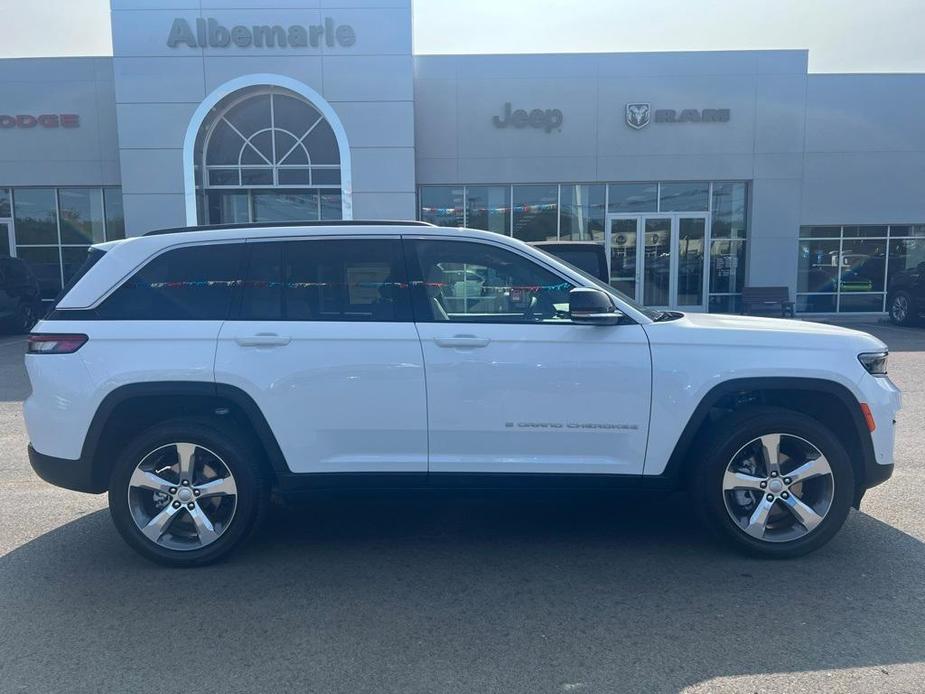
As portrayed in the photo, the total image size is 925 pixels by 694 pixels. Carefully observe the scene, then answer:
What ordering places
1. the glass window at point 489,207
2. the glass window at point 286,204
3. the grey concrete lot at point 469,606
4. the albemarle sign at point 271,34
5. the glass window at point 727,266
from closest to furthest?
the grey concrete lot at point 469,606 → the albemarle sign at point 271,34 → the glass window at point 286,204 → the glass window at point 489,207 → the glass window at point 727,266

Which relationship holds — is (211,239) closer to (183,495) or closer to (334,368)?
(334,368)

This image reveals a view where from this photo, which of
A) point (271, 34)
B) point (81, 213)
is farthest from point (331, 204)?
point (81, 213)

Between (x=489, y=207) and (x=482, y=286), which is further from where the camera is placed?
(x=489, y=207)

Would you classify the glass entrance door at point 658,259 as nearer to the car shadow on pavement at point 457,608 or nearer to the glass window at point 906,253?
the glass window at point 906,253

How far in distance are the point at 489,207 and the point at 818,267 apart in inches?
378

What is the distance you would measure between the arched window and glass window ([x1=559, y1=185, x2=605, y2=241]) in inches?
238

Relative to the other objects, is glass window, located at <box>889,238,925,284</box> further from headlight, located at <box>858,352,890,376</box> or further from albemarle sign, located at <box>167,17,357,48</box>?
headlight, located at <box>858,352,890,376</box>

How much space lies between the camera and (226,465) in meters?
3.95

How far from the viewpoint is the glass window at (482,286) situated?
400 cm

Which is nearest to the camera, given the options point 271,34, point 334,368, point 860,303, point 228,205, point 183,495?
point 334,368

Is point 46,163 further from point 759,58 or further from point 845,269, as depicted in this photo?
point 845,269

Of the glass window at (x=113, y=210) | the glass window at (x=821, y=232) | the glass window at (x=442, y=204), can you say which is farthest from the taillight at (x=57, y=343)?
the glass window at (x=821, y=232)

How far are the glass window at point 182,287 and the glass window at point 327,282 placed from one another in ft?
0.43

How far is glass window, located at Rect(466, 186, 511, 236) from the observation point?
60.7 ft
